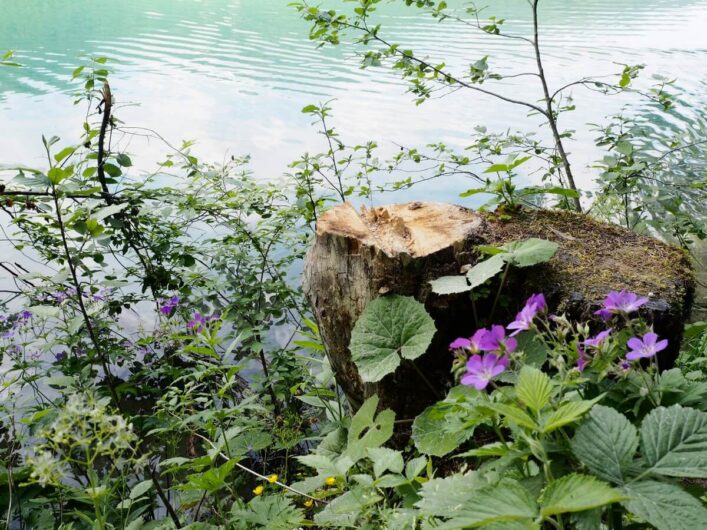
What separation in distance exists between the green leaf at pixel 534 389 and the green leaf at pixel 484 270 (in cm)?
58

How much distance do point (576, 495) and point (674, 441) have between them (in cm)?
23

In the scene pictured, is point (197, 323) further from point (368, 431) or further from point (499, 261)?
point (499, 261)

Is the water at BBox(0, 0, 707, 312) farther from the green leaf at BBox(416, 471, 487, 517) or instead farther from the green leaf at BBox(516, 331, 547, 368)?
the green leaf at BBox(416, 471, 487, 517)

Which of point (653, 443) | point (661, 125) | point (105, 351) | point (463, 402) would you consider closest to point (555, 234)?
point (463, 402)

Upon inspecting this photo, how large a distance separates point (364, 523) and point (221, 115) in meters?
6.87

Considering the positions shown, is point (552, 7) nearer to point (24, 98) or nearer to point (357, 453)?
point (24, 98)

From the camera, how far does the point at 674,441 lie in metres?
0.89

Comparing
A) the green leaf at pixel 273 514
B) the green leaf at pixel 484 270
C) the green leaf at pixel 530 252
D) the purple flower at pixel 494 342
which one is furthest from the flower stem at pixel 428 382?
the purple flower at pixel 494 342

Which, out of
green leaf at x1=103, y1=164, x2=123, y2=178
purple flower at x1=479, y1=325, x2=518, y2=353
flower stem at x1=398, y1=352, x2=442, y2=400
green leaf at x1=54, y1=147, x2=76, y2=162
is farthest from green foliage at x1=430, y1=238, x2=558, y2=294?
green leaf at x1=103, y1=164, x2=123, y2=178

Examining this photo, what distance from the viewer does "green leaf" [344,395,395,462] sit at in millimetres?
1433

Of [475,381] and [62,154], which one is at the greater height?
[62,154]

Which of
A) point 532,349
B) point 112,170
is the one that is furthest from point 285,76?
point 532,349

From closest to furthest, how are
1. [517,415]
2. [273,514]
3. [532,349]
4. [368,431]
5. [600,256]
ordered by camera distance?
[517,415] < [532,349] < [368,431] < [273,514] < [600,256]

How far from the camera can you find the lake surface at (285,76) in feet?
21.5
